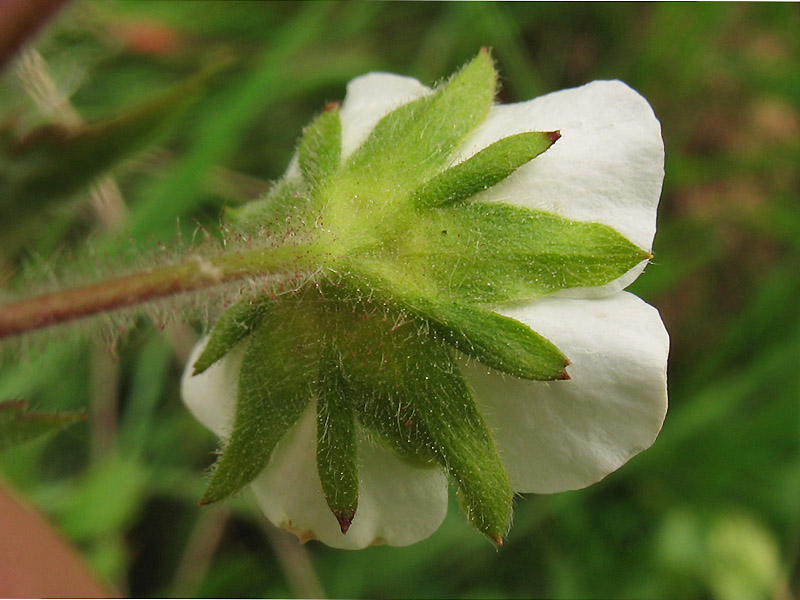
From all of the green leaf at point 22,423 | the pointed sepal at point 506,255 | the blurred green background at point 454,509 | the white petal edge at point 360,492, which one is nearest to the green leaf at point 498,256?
the pointed sepal at point 506,255

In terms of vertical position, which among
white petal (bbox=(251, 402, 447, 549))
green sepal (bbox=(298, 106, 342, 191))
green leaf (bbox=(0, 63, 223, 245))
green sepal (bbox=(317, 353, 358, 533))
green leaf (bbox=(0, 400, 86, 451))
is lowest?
white petal (bbox=(251, 402, 447, 549))

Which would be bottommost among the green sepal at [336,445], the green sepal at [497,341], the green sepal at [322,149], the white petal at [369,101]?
the green sepal at [336,445]

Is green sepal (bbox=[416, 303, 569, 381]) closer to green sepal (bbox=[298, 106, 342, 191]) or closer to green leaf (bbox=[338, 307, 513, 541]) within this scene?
green leaf (bbox=[338, 307, 513, 541])

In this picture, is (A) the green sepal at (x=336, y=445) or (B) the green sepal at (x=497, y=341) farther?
(A) the green sepal at (x=336, y=445)

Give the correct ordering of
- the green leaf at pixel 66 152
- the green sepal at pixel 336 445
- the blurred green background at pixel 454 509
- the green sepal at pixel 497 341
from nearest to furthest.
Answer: the green sepal at pixel 497 341 → the green sepal at pixel 336 445 → the green leaf at pixel 66 152 → the blurred green background at pixel 454 509

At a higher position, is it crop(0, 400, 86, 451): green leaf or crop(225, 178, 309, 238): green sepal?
crop(225, 178, 309, 238): green sepal

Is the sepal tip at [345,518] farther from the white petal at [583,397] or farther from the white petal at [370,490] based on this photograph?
the white petal at [583,397]

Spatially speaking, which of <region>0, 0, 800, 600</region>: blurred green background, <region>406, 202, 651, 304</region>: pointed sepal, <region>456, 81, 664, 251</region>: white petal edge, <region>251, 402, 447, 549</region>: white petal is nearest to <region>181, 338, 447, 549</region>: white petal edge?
<region>251, 402, 447, 549</region>: white petal
